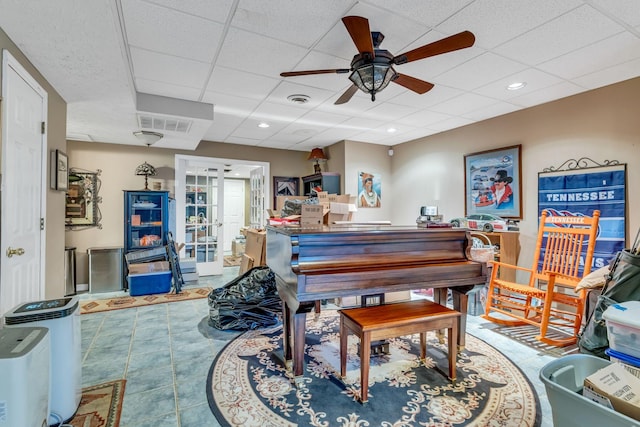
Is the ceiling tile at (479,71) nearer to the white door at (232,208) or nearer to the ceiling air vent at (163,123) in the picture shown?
the ceiling air vent at (163,123)

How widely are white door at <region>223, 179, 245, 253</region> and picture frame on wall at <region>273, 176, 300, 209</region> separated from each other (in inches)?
127

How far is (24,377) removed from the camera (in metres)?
1.27

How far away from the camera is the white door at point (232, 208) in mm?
Answer: 8992

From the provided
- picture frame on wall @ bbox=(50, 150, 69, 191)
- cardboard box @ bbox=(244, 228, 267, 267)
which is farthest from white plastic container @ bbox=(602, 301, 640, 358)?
picture frame on wall @ bbox=(50, 150, 69, 191)

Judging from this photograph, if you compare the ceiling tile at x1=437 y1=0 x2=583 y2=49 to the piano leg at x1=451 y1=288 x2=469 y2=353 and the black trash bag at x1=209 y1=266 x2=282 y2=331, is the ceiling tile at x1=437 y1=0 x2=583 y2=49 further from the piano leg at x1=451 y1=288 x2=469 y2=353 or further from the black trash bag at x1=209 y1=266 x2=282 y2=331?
the black trash bag at x1=209 y1=266 x2=282 y2=331

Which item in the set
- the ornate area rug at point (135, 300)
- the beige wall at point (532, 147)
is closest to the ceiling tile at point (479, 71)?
the beige wall at point (532, 147)

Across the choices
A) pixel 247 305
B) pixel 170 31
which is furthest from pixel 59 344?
pixel 170 31

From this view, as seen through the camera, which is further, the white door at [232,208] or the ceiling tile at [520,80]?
the white door at [232,208]

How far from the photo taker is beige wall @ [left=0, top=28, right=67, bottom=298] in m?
2.70

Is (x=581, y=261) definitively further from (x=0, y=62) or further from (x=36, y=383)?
(x=0, y=62)

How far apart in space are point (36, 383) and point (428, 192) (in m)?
5.22

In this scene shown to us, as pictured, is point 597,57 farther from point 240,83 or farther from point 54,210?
point 54,210

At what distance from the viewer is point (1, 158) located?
1.89 m

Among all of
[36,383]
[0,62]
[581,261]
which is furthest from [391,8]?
[581,261]
